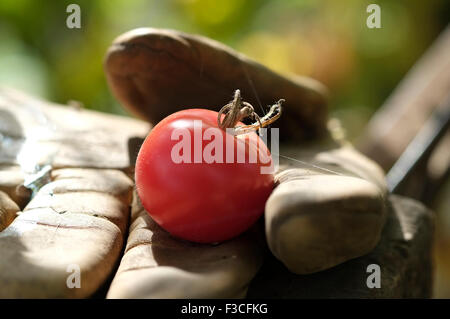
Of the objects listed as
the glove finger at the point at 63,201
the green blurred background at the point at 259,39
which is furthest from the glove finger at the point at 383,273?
the green blurred background at the point at 259,39

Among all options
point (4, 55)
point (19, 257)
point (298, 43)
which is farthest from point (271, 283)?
point (298, 43)

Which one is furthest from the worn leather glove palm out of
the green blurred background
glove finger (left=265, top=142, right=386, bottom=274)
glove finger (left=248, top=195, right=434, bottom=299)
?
the green blurred background

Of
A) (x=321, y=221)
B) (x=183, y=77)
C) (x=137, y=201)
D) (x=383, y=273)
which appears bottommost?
(x=383, y=273)

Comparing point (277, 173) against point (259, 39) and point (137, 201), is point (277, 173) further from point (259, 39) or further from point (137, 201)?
point (259, 39)

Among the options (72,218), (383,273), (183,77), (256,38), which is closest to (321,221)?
(383,273)
